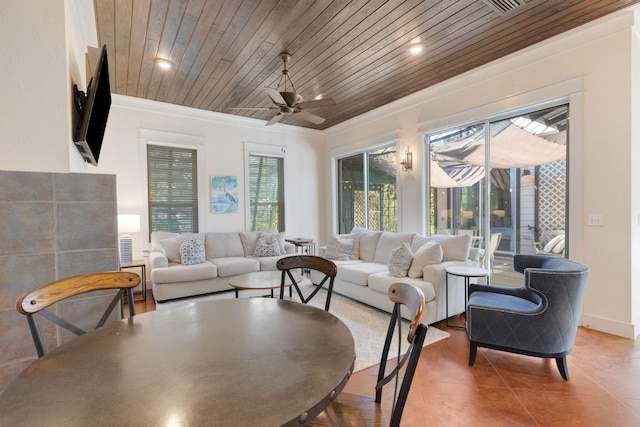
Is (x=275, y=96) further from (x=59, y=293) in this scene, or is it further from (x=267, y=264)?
(x=267, y=264)

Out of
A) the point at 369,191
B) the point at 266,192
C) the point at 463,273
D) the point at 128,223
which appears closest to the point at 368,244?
the point at 369,191

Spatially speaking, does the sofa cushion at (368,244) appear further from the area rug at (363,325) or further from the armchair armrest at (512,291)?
the armchair armrest at (512,291)

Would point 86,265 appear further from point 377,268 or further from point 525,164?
point 525,164

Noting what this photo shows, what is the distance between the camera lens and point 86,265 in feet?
5.91

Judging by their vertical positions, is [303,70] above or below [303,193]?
above

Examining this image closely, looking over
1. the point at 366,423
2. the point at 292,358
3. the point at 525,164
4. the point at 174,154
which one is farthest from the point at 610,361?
the point at 174,154

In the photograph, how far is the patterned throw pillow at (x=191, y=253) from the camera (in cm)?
431

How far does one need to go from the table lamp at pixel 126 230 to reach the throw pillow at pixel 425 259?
372cm

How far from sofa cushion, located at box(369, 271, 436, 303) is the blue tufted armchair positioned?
66cm

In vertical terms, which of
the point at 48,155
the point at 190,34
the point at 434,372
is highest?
the point at 190,34

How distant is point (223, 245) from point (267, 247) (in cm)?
73

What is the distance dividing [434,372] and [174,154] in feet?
15.7

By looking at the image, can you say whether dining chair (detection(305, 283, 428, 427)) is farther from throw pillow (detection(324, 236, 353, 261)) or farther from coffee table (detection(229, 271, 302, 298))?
throw pillow (detection(324, 236, 353, 261))

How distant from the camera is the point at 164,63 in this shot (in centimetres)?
348
